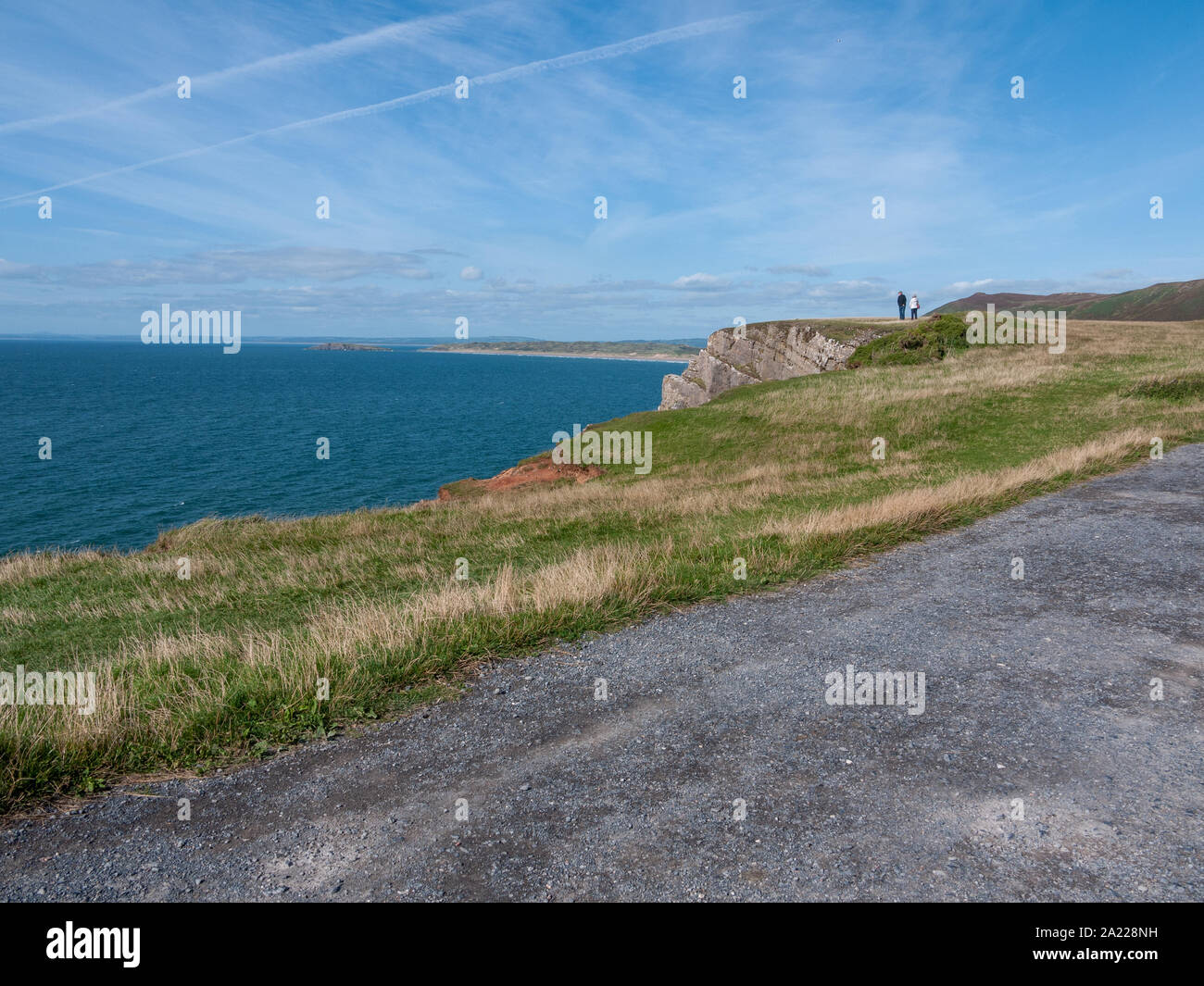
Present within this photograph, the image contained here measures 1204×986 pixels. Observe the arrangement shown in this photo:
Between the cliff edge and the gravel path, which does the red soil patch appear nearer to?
the cliff edge

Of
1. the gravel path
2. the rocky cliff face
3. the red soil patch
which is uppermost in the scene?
the rocky cliff face

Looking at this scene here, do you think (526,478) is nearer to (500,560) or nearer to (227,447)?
(500,560)

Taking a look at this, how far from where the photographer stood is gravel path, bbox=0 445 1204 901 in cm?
447

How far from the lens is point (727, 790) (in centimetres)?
538

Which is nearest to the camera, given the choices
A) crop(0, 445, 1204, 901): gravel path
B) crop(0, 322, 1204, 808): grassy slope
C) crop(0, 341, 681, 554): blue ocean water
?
crop(0, 445, 1204, 901): gravel path

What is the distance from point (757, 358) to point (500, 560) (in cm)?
5127

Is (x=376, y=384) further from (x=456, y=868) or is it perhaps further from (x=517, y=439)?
(x=456, y=868)

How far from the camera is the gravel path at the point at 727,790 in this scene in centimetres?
447

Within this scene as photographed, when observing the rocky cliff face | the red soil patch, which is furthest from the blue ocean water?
the rocky cliff face

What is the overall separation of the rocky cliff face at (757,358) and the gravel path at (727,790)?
4725 centimetres

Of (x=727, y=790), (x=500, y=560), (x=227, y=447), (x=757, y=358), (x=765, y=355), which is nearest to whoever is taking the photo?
(x=727, y=790)

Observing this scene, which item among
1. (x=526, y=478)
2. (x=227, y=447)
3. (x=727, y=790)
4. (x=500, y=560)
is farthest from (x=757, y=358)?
(x=727, y=790)

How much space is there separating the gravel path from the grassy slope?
718 mm

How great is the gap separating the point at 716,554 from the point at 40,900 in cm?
941
